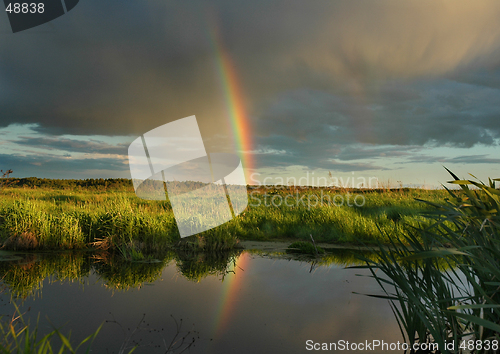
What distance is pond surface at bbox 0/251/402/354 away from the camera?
3094 mm

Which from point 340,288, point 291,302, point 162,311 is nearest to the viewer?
point 162,311

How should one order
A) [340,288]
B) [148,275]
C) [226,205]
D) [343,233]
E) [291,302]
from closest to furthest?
[291,302] → [340,288] → [148,275] → [343,233] → [226,205]

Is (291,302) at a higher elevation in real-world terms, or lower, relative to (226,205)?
lower

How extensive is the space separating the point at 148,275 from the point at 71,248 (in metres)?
2.87

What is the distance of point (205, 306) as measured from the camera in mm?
3883

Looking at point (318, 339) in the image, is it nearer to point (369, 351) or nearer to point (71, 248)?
point (369, 351)

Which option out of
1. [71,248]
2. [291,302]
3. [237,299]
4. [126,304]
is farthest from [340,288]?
[71,248]

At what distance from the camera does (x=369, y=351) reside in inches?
116

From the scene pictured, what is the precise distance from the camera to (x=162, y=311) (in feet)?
12.1

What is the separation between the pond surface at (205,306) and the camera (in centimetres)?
309

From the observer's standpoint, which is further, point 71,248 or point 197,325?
point 71,248

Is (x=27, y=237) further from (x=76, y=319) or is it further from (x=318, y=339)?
(x=318, y=339)

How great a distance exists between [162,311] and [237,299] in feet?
3.11

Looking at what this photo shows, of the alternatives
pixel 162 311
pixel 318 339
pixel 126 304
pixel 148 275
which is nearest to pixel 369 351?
pixel 318 339
